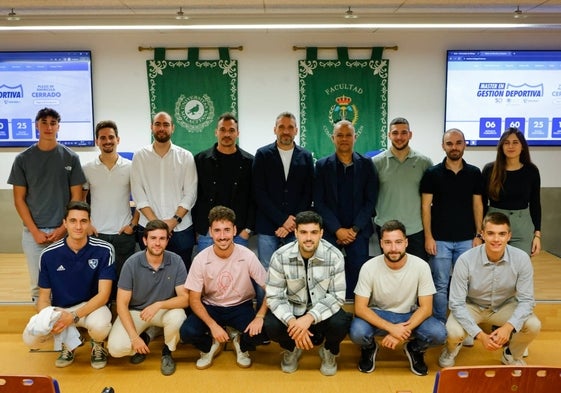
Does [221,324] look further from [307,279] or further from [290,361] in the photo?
[307,279]

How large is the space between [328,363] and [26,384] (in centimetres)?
216

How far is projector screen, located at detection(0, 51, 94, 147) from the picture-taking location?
245 inches

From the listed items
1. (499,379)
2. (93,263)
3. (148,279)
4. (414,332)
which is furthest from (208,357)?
(499,379)

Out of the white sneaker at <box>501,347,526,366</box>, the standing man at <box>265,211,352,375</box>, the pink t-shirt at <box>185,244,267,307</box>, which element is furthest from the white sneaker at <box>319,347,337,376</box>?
the white sneaker at <box>501,347,526,366</box>

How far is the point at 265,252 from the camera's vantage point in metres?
4.14

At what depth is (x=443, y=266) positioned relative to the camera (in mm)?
3996

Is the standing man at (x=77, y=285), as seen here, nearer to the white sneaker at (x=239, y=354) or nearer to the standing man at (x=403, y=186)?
the white sneaker at (x=239, y=354)

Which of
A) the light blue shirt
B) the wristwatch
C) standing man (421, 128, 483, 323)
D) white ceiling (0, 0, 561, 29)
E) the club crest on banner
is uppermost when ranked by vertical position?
white ceiling (0, 0, 561, 29)

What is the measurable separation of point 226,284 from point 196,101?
323 cm

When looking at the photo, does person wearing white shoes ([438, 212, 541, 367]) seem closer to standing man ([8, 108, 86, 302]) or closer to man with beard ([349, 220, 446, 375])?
man with beard ([349, 220, 446, 375])

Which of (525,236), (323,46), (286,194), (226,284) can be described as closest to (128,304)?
(226,284)

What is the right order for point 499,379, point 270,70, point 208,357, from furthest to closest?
point 270,70, point 208,357, point 499,379

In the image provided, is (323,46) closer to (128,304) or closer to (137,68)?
(137,68)

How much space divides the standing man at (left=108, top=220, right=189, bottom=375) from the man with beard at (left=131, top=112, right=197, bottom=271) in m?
0.39
